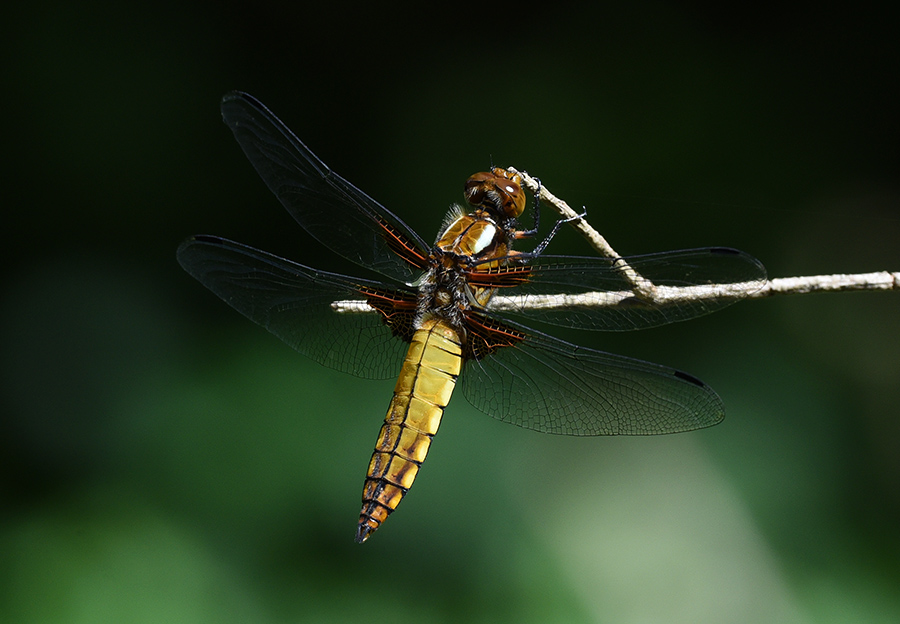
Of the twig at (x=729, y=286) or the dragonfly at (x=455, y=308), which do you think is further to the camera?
the dragonfly at (x=455, y=308)

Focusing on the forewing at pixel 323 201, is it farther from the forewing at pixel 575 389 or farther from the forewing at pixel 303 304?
the forewing at pixel 575 389

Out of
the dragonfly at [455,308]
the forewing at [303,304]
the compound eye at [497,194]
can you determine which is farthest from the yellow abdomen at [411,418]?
the compound eye at [497,194]

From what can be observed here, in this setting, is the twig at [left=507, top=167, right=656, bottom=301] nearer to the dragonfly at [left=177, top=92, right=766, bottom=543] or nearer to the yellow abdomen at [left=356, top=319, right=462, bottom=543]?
the dragonfly at [left=177, top=92, right=766, bottom=543]

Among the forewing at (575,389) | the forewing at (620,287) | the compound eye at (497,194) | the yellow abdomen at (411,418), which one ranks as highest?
the compound eye at (497,194)

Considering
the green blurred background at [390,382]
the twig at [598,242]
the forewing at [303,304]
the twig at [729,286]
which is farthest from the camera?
the green blurred background at [390,382]

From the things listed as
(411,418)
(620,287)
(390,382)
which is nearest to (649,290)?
(620,287)

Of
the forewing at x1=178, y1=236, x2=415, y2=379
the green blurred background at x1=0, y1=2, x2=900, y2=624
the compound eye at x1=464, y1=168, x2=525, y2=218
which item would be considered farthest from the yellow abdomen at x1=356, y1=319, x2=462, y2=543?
the green blurred background at x1=0, y1=2, x2=900, y2=624

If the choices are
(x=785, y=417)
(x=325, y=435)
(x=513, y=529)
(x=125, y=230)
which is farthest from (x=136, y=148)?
(x=785, y=417)
